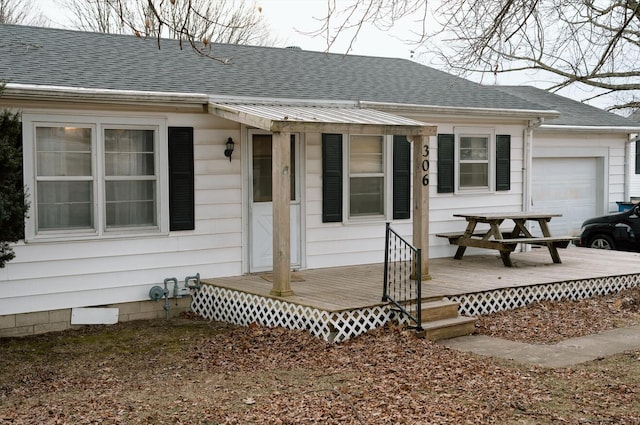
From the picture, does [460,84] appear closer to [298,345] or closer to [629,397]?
[298,345]

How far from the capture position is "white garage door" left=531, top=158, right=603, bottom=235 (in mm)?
17766

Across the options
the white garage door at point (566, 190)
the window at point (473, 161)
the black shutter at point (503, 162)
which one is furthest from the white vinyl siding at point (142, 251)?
the white garage door at point (566, 190)

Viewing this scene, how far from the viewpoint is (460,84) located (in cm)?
1448

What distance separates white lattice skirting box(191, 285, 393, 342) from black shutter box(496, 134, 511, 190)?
210 inches

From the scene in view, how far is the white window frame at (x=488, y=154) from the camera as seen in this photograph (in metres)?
13.0

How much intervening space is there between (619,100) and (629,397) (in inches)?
731

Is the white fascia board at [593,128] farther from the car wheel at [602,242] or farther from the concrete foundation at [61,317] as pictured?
the concrete foundation at [61,317]

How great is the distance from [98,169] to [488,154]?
22.0ft

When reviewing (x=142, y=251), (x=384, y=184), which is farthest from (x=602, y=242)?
(x=142, y=251)

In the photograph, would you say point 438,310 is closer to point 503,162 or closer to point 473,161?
point 473,161

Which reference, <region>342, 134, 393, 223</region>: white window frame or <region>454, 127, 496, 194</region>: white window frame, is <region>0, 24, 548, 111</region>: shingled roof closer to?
<region>454, 127, 496, 194</region>: white window frame

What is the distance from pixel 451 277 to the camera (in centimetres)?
1098

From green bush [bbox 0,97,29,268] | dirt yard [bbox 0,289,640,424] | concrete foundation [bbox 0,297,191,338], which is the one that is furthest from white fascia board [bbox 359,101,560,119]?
green bush [bbox 0,97,29,268]

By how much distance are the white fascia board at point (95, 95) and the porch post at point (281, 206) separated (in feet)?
4.84
